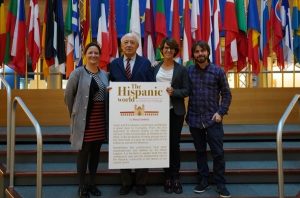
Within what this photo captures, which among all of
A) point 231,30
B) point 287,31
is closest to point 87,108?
point 231,30

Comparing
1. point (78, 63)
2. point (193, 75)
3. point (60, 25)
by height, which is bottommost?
point (193, 75)

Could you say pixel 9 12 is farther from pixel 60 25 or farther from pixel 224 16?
pixel 224 16

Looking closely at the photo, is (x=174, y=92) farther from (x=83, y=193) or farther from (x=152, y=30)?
(x=152, y=30)

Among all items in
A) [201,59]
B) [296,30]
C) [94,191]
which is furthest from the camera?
[296,30]

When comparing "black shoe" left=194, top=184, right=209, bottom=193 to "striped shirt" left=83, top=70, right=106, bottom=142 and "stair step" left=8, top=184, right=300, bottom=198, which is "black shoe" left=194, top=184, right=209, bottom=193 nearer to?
"stair step" left=8, top=184, right=300, bottom=198

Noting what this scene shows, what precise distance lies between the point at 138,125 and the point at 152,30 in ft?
8.60

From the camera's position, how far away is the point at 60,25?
16.9 feet

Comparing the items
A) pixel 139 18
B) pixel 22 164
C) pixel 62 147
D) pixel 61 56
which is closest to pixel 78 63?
pixel 61 56

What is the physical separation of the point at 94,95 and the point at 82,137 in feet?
1.28

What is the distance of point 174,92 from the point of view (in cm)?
292

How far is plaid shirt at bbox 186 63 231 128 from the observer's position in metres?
3.04

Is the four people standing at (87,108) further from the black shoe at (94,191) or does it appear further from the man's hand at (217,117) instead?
the man's hand at (217,117)

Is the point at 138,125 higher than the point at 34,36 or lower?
lower

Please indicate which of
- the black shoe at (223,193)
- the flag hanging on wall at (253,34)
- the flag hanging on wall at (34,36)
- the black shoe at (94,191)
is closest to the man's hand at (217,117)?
the black shoe at (223,193)
